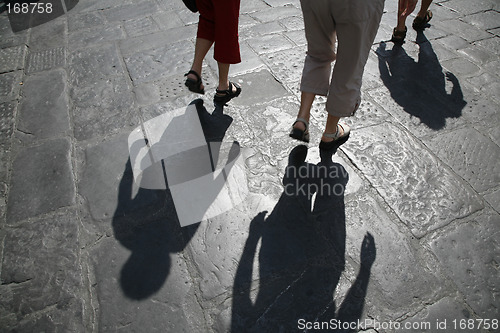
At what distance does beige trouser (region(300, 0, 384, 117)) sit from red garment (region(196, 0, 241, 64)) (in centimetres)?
56

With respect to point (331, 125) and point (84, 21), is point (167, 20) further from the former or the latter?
point (331, 125)

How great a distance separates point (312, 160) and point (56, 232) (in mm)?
1625

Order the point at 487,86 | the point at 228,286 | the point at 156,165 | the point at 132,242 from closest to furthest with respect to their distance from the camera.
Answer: the point at 228,286 < the point at 132,242 < the point at 156,165 < the point at 487,86

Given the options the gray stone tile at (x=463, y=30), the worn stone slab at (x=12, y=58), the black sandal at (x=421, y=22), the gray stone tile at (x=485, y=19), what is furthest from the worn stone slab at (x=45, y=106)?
the gray stone tile at (x=485, y=19)

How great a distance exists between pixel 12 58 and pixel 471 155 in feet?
13.9

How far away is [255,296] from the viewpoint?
1.56 meters

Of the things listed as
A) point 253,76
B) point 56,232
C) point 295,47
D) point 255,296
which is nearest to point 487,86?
point 295,47

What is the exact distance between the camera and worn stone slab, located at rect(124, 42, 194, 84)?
119 inches

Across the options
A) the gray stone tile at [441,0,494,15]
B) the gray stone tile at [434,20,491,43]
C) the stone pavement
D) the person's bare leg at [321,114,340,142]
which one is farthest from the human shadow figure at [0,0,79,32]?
the gray stone tile at [441,0,494,15]

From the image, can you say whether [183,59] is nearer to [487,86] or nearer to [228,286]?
[228,286]

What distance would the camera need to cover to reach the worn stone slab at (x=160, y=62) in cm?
302

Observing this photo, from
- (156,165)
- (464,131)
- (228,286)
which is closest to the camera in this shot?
(228,286)

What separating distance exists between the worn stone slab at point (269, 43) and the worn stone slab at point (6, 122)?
225cm

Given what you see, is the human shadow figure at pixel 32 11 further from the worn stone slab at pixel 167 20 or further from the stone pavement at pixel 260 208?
the worn stone slab at pixel 167 20
